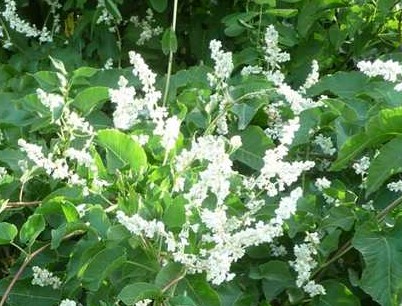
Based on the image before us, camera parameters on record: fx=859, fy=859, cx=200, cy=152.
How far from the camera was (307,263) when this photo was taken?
1816 mm

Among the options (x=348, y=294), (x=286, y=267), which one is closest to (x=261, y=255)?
(x=286, y=267)

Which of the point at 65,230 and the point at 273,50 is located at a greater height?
the point at 273,50

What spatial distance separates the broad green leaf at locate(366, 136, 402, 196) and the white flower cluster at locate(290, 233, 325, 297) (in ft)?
0.52

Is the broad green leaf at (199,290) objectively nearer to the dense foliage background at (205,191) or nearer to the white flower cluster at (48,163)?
the dense foliage background at (205,191)

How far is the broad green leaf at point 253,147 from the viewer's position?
2.06m

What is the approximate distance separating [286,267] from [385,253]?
0.75 feet

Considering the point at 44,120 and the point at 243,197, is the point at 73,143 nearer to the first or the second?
the point at 44,120

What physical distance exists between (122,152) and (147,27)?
1.29 m

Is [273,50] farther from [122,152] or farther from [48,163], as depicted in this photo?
[48,163]

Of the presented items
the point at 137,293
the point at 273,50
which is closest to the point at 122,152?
the point at 137,293

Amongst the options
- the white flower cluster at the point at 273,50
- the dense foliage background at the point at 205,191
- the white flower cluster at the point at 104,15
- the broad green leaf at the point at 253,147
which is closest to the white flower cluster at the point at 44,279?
the dense foliage background at the point at 205,191

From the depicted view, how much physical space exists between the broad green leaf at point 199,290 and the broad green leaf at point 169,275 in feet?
0.12

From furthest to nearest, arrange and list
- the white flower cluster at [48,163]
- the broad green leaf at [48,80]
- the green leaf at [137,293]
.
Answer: the broad green leaf at [48,80], the white flower cluster at [48,163], the green leaf at [137,293]

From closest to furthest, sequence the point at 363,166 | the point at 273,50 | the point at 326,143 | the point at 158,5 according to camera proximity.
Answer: the point at 363,166 < the point at 326,143 < the point at 273,50 < the point at 158,5
